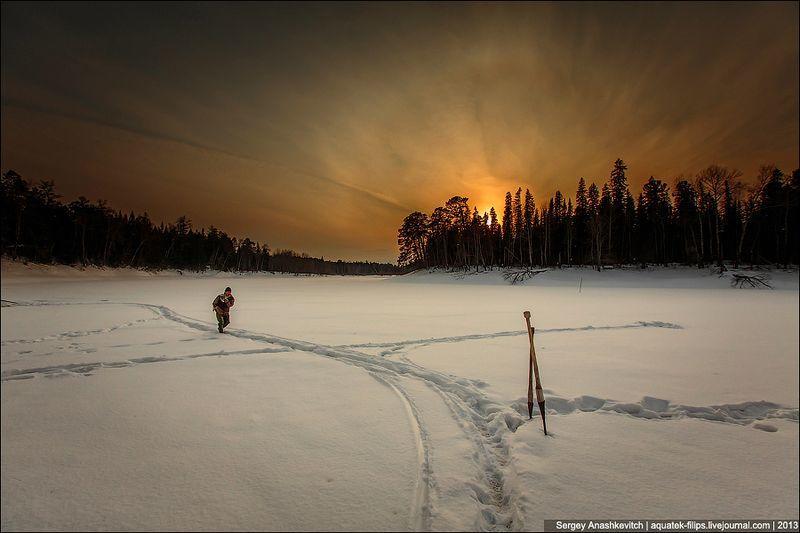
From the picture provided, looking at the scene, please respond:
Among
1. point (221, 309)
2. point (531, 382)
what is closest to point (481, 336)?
point (531, 382)

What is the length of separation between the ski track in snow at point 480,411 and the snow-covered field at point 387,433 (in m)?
0.02

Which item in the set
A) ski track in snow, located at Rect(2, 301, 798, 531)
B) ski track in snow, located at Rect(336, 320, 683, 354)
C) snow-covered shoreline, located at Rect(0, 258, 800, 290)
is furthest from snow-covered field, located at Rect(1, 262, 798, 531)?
snow-covered shoreline, located at Rect(0, 258, 800, 290)

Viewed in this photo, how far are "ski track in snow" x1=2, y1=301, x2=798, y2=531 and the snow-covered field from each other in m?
0.02

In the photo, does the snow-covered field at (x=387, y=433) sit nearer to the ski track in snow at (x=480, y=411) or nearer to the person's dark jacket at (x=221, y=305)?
the ski track in snow at (x=480, y=411)

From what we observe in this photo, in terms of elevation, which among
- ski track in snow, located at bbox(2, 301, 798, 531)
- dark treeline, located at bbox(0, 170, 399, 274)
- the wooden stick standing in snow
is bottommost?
ski track in snow, located at bbox(2, 301, 798, 531)

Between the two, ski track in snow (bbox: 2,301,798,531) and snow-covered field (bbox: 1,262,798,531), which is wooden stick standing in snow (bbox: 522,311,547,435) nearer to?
snow-covered field (bbox: 1,262,798,531)

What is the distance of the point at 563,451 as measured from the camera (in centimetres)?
367

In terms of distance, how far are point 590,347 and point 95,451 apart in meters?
9.54

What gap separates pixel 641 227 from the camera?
5628 cm

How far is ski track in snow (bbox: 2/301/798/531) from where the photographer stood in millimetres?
2902

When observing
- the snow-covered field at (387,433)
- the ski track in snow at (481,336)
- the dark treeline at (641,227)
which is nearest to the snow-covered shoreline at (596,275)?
the dark treeline at (641,227)

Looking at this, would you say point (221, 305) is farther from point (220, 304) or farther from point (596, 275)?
point (596, 275)

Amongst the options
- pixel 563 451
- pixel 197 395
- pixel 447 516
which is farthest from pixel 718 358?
pixel 197 395

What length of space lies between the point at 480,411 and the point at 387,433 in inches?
59.5
